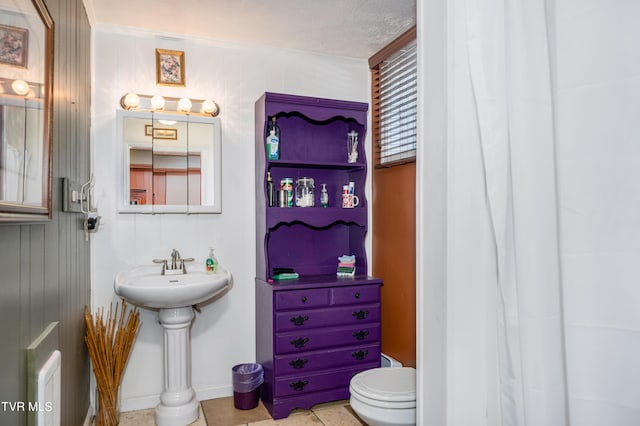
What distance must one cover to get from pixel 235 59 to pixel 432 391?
2678mm

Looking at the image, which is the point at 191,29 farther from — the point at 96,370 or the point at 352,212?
the point at 96,370

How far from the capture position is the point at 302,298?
271cm

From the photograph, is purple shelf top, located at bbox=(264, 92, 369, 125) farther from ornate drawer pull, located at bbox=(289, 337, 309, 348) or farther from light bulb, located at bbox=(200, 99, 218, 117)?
ornate drawer pull, located at bbox=(289, 337, 309, 348)

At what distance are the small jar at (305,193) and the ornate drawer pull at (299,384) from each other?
1164mm

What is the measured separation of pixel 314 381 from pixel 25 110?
87.2 inches

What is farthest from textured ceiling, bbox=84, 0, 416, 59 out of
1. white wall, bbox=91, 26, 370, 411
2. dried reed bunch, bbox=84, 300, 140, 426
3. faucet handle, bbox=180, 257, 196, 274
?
dried reed bunch, bbox=84, 300, 140, 426

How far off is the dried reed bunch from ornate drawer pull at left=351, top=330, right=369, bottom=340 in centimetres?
139

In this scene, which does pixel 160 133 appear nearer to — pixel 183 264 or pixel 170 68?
pixel 170 68

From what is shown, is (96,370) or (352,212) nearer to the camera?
(96,370)

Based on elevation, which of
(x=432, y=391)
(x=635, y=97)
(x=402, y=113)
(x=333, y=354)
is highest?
(x=402, y=113)

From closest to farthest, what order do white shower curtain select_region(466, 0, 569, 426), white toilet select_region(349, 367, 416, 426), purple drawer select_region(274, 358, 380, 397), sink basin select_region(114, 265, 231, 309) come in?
1. white shower curtain select_region(466, 0, 569, 426)
2. white toilet select_region(349, 367, 416, 426)
3. sink basin select_region(114, 265, 231, 309)
4. purple drawer select_region(274, 358, 380, 397)

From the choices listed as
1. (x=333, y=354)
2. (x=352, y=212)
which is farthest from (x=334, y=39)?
(x=333, y=354)

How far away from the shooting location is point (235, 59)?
3049 millimetres

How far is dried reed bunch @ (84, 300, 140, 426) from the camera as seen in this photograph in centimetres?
241
